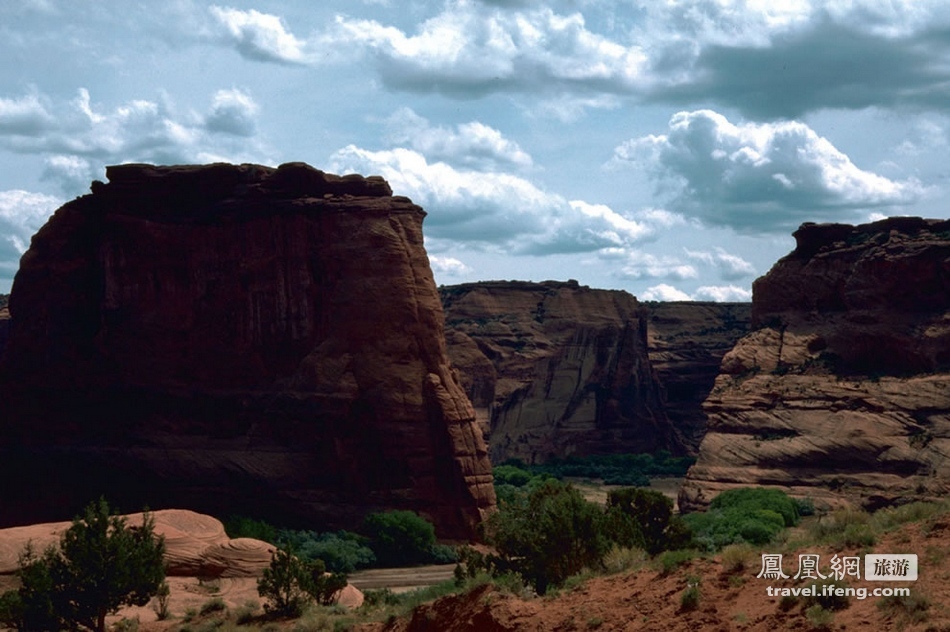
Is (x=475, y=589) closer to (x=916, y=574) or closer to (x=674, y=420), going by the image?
(x=916, y=574)

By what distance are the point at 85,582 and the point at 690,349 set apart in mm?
108251

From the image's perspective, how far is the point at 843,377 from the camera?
6538 centimetres

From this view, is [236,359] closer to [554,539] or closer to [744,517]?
[744,517]

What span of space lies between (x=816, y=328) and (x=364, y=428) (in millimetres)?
27678

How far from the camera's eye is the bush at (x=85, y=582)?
31.2 meters

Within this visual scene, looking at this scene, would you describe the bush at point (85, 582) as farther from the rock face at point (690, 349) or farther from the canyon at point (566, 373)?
the rock face at point (690, 349)

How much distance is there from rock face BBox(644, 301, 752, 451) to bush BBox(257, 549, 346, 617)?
88.9 meters

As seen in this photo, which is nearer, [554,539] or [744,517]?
[554,539]

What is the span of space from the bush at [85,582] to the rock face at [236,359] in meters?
25.9

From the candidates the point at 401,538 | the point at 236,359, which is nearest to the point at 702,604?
the point at 401,538

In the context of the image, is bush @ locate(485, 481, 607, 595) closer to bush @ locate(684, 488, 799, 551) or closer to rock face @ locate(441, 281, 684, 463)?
bush @ locate(684, 488, 799, 551)

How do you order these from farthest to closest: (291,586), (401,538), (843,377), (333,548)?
(843,377) → (401,538) → (333,548) → (291,586)

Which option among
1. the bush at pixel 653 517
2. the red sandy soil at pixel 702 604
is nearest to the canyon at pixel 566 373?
the bush at pixel 653 517

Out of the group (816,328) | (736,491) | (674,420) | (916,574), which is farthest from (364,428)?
(674,420)
